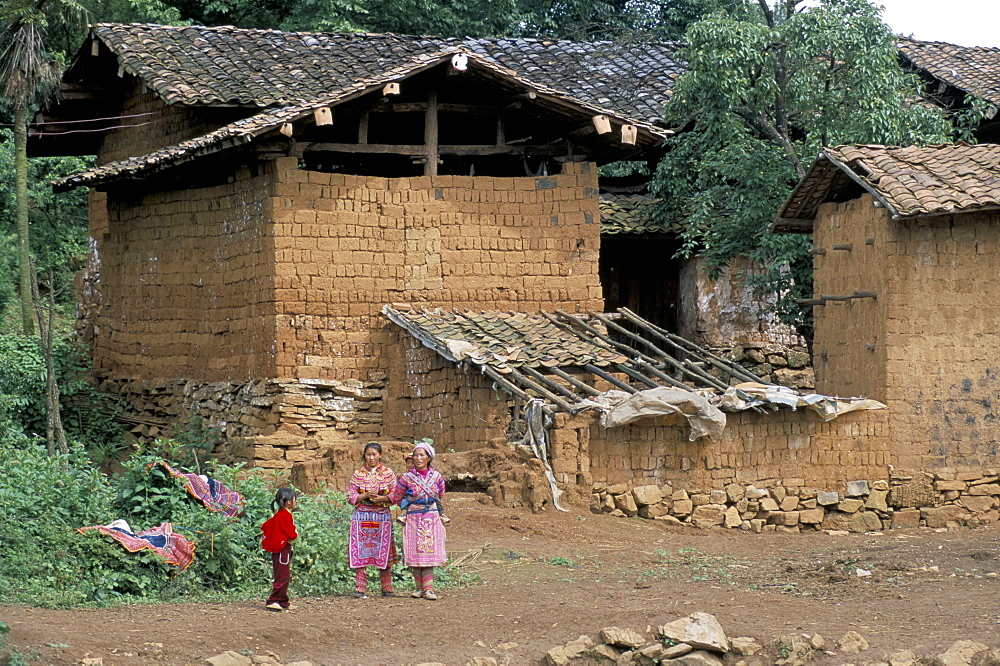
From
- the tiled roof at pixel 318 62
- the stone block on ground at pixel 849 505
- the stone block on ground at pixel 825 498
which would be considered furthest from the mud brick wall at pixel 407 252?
the stone block on ground at pixel 849 505

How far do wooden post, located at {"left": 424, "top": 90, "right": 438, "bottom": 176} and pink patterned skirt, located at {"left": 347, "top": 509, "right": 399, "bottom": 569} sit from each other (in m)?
6.55

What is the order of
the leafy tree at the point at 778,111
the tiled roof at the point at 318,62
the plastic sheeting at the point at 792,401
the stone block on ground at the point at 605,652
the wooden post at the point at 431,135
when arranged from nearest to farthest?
the stone block on ground at the point at 605,652
the plastic sheeting at the point at 792,401
the wooden post at the point at 431,135
the tiled roof at the point at 318,62
the leafy tree at the point at 778,111

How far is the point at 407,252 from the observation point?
14547 mm

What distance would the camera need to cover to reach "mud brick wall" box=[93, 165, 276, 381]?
14461 millimetres

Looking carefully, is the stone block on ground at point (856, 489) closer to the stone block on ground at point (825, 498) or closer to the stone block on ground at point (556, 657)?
the stone block on ground at point (825, 498)

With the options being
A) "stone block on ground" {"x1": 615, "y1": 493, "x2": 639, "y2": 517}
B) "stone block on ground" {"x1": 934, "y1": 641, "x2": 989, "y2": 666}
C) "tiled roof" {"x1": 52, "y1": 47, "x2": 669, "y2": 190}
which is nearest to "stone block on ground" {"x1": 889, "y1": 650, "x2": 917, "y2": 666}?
"stone block on ground" {"x1": 934, "y1": 641, "x2": 989, "y2": 666}

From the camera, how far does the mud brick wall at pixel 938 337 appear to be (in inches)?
507

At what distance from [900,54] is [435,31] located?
26.9ft

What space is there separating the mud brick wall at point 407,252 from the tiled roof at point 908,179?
2.38 m

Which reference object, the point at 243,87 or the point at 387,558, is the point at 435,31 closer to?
the point at 243,87

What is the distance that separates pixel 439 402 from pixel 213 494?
439cm

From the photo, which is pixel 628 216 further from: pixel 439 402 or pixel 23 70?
pixel 23 70

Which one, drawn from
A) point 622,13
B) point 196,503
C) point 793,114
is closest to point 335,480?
point 196,503

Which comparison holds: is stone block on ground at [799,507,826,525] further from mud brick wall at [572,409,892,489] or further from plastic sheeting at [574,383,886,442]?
plastic sheeting at [574,383,886,442]
